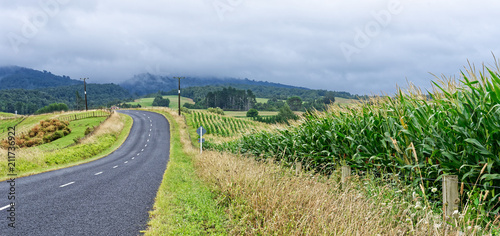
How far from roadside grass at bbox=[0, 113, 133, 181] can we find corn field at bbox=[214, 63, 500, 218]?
619 inches

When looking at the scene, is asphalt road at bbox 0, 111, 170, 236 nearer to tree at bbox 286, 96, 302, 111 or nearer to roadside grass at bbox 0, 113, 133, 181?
roadside grass at bbox 0, 113, 133, 181

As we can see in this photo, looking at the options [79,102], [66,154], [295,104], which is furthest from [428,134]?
[79,102]

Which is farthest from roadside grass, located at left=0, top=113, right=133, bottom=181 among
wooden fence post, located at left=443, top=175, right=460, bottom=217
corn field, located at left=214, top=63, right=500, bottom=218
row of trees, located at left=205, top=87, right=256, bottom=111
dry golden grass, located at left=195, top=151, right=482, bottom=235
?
row of trees, located at left=205, top=87, right=256, bottom=111

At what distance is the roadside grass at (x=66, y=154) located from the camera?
57.9ft

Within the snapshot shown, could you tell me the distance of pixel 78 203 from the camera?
352 inches

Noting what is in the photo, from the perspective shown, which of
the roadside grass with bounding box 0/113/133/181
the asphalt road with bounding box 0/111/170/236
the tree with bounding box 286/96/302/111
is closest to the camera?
the asphalt road with bounding box 0/111/170/236

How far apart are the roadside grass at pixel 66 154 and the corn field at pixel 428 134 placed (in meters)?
15.7

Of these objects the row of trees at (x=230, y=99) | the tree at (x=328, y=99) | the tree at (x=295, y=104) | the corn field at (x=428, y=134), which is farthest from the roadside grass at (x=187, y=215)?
the row of trees at (x=230, y=99)

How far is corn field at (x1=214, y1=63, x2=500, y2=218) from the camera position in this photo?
4309mm

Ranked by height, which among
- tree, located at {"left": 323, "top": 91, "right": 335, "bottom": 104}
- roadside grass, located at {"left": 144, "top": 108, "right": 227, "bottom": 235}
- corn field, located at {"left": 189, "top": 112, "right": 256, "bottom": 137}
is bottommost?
corn field, located at {"left": 189, "top": 112, "right": 256, "bottom": 137}

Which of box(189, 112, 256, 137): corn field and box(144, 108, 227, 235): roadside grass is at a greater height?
box(144, 108, 227, 235): roadside grass

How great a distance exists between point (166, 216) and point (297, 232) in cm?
409

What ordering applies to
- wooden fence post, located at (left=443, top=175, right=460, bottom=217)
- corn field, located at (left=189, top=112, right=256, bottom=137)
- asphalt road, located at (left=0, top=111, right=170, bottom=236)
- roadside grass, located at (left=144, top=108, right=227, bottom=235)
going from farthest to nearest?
corn field, located at (left=189, top=112, right=256, bottom=137) → asphalt road, located at (left=0, top=111, right=170, bottom=236) → roadside grass, located at (left=144, top=108, right=227, bottom=235) → wooden fence post, located at (left=443, top=175, right=460, bottom=217)

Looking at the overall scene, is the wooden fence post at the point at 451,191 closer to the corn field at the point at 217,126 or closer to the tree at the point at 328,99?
the tree at the point at 328,99
